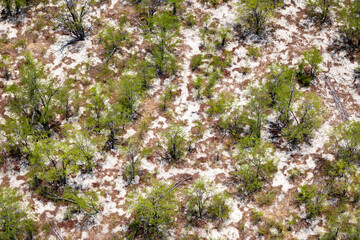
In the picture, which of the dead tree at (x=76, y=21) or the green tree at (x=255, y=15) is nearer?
the dead tree at (x=76, y=21)

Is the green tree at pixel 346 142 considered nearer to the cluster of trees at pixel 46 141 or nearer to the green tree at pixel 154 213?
the green tree at pixel 154 213

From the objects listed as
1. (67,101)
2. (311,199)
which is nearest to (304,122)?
(311,199)

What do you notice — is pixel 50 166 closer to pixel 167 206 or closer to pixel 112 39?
pixel 167 206

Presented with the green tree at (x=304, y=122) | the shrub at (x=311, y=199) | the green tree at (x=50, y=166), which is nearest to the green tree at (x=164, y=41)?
the green tree at (x=50, y=166)

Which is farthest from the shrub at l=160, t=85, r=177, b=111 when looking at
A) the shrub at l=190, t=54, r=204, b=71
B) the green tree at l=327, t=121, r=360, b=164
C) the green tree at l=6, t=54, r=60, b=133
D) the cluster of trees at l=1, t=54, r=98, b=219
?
the green tree at l=327, t=121, r=360, b=164

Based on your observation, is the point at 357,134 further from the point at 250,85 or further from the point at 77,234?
the point at 77,234
